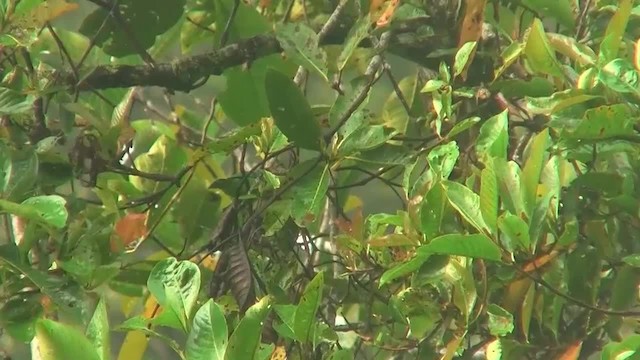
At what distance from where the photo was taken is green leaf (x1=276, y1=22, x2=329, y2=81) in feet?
3.10

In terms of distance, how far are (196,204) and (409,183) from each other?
285mm

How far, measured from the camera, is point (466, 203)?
2.53ft

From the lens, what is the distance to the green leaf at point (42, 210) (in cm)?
76

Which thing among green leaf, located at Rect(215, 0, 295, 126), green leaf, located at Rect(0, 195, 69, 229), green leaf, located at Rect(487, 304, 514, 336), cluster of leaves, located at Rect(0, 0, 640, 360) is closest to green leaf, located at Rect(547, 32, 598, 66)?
cluster of leaves, located at Rect(0, 0, 640, 360)

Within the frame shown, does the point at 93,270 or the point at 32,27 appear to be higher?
the point at 32,27

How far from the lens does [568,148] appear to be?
84cm

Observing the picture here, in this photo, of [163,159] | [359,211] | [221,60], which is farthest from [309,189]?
[163,159]

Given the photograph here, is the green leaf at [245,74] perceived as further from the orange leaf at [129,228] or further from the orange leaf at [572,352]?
the orange leaf at [572,352]

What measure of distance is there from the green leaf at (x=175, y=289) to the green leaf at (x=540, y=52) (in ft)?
1.12

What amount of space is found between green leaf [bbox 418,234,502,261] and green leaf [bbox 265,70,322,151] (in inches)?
6.6

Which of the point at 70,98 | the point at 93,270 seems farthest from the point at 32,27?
the point at 93,270

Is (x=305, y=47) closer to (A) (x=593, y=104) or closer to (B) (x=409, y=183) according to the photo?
(B) (x=409, y=183)

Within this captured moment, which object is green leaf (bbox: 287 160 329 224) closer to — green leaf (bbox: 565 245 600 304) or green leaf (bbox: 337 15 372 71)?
green leaf (bbox: 337 15 372 71)

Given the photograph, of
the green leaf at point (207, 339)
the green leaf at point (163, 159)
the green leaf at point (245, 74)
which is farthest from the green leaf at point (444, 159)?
the green leaf at point (163, 159)
